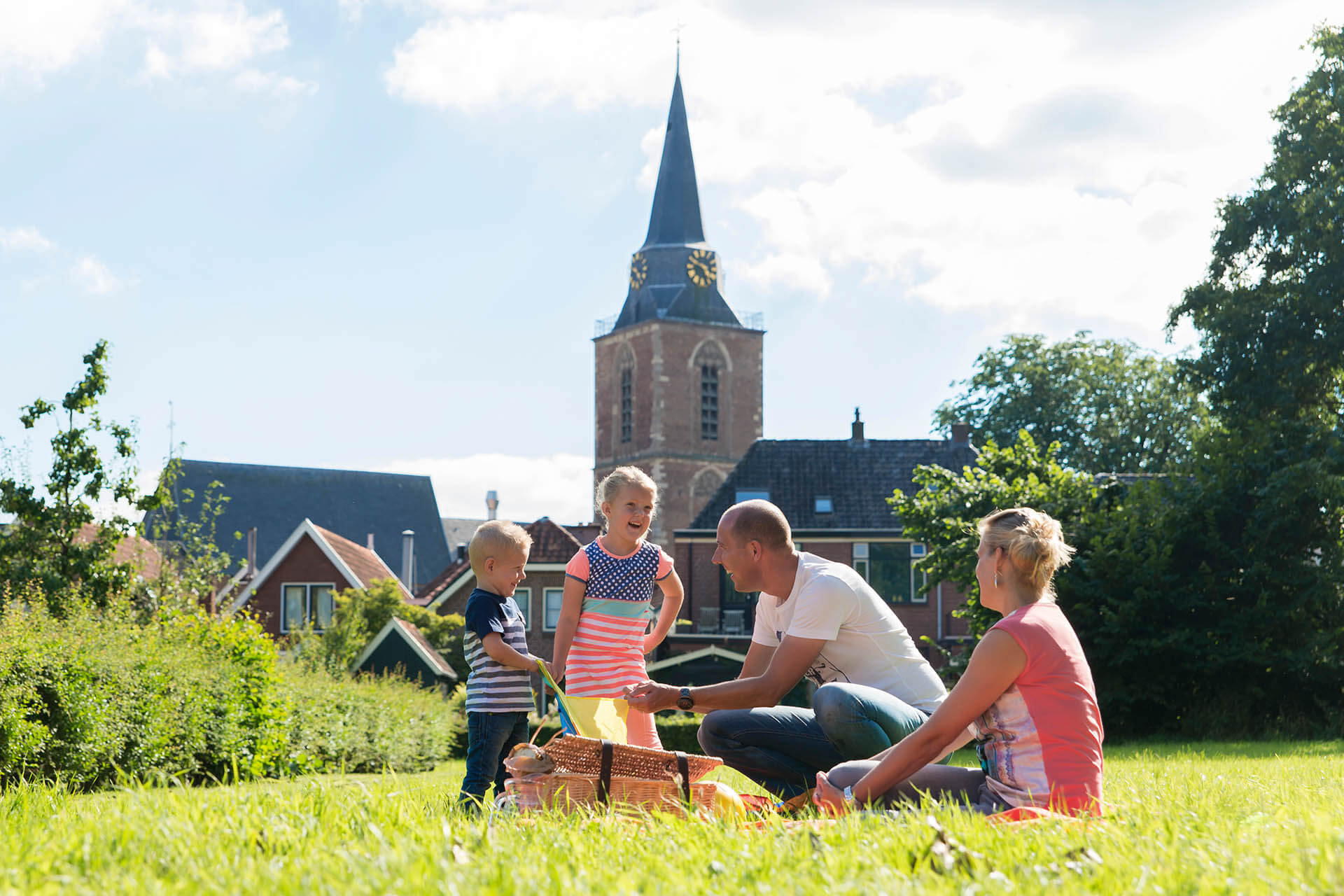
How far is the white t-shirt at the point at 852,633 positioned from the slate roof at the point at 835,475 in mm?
43178

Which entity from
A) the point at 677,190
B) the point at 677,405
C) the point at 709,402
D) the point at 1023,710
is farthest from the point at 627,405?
the point at 1023,710

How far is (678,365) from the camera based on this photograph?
73.2 metres

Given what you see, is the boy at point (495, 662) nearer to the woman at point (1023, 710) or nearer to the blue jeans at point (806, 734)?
the blue jeans at point (806, 734)

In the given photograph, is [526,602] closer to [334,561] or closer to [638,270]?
[334,561]

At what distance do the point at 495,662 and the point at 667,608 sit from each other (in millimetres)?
963

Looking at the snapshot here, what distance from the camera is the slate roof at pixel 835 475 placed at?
49.1 m

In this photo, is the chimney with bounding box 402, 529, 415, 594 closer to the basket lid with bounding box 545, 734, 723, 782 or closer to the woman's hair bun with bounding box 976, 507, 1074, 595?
the basket lid with bounding box 545, 734, 723, 782

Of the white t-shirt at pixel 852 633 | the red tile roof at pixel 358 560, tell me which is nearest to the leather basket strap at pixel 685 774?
the white t-shirt at pixel 852 633

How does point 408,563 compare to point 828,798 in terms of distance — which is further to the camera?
point 408,563

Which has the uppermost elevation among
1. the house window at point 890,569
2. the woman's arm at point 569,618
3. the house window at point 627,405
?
the house window at point 627,405

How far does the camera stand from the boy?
244 inches

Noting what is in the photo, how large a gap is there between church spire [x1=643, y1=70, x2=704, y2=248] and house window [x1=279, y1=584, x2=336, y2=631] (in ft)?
111

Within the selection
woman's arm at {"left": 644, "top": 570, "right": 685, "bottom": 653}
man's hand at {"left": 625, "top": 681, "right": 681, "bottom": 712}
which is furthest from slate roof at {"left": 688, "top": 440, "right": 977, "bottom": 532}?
man's hand at {"left": 625, "top": 681, "right": 681, "bottom": 712}

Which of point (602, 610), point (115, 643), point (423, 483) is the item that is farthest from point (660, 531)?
point (602, 610)
